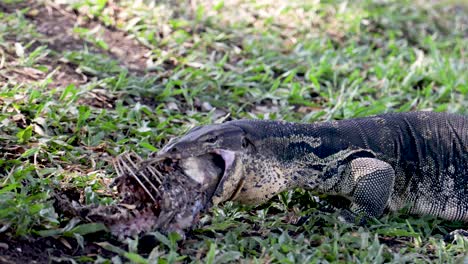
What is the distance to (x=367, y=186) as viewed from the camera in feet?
15.9

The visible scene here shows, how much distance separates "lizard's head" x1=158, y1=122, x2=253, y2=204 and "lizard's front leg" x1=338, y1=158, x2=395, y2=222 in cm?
74

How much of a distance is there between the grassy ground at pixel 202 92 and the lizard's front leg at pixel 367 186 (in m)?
0.12

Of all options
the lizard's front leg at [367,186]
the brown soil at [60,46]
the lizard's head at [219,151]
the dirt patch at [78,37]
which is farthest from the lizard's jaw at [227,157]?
the dirt patch at [78,37]

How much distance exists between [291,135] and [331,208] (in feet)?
1.80

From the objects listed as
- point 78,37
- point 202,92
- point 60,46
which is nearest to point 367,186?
point 202,92

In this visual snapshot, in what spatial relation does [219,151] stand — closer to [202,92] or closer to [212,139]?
[212,139]

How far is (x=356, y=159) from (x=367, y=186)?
20 centimetres

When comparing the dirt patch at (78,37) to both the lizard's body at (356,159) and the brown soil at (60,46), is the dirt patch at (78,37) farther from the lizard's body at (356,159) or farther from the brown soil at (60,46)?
the lizard's body at (356,159)

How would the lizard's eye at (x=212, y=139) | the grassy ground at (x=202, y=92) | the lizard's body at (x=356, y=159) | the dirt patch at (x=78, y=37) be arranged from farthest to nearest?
1. the dirt patch at (x=78, y=37)
2. the lizard's body at (x=356, y=159)
3. the lizard's eye at (x=212, y=139)
4. the grassy ground at (x=202, y=92)

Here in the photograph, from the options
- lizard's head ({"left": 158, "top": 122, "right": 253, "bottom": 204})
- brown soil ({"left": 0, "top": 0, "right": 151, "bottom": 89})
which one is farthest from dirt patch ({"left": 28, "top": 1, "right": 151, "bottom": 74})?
lizard's head ({"left": 158, "top": 122, "right": 253, "bottom": 204})

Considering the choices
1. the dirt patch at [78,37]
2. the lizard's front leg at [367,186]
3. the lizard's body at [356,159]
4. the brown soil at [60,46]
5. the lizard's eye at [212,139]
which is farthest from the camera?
the dirt patch at [78,37]

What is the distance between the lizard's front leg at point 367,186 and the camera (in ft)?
15.9

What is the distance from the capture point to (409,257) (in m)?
4.27

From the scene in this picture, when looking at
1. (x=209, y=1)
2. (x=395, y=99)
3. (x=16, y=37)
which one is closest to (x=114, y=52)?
(x=16, y=37)
